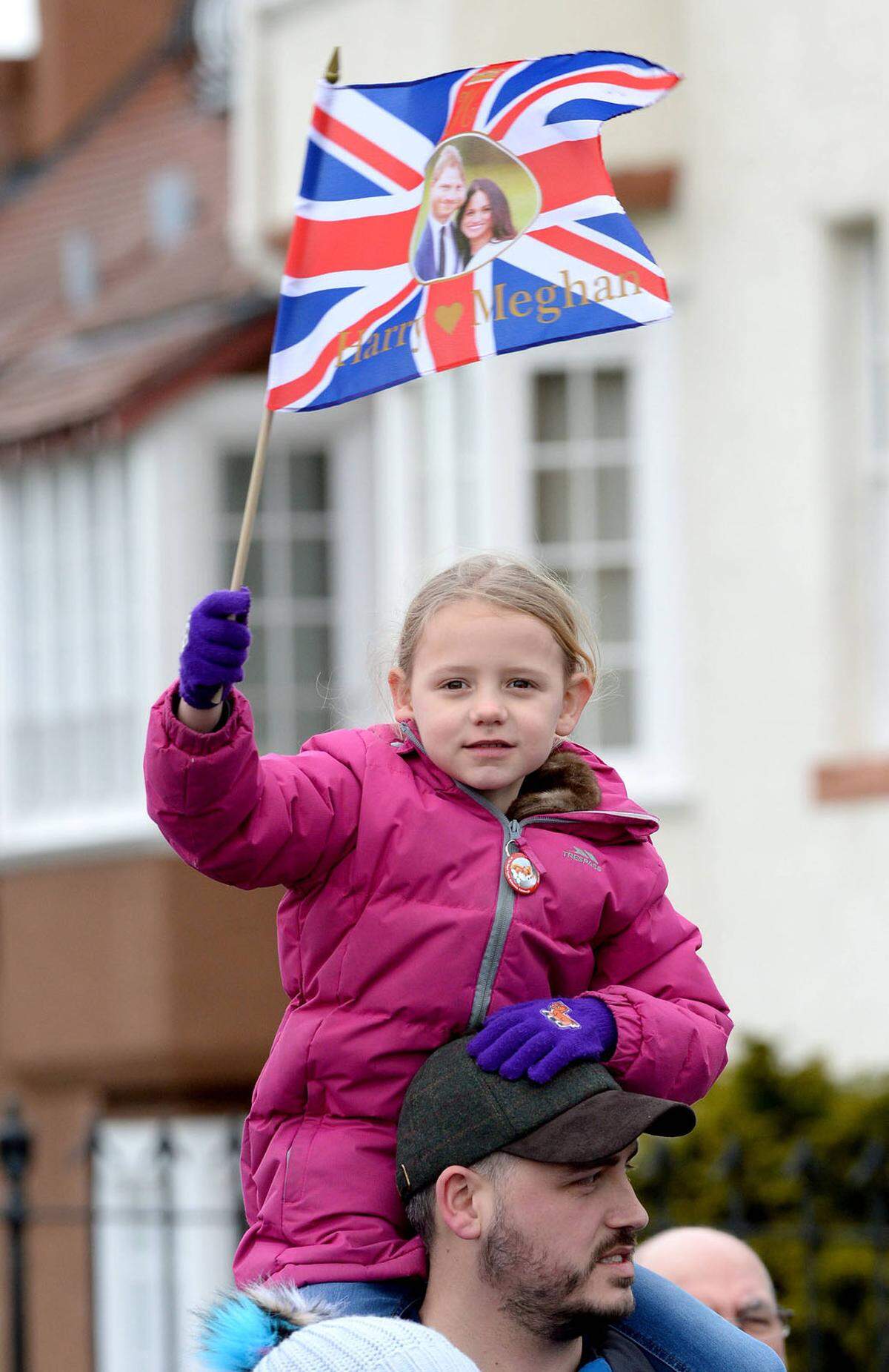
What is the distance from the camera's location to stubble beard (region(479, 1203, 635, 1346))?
4.24 m

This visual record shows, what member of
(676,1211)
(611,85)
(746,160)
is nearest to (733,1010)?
(676,1211)

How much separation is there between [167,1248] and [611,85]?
7.10 metres

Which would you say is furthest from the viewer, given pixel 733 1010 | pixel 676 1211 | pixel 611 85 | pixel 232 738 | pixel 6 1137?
pixel 733 1010

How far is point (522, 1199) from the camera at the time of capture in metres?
4.26

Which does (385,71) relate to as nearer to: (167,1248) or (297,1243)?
(167,1248)

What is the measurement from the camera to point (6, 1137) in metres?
9.25

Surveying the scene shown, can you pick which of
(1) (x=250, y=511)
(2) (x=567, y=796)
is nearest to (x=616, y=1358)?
(2) (x=567, y=796)

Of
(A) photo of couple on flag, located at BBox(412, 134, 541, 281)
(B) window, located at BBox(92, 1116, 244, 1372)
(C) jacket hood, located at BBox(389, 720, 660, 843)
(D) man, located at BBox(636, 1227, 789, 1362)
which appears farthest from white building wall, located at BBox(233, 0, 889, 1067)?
(C) jacket hood, located at BBox(389, 720, 660, 843)

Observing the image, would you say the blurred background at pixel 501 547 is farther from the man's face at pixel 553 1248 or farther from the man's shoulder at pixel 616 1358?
the man's face at pixel 553 1248

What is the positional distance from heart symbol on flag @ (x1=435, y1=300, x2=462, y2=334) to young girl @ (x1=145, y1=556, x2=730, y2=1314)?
542 millimetres

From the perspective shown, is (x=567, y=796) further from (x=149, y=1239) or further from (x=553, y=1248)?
(x=149, y=1239)

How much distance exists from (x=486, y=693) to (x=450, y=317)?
803 mm

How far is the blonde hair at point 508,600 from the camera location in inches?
173

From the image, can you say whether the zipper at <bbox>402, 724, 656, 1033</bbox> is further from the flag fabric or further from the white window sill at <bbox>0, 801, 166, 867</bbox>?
the white window sill at <bbox>0, 801, 166, 867</bbox>
